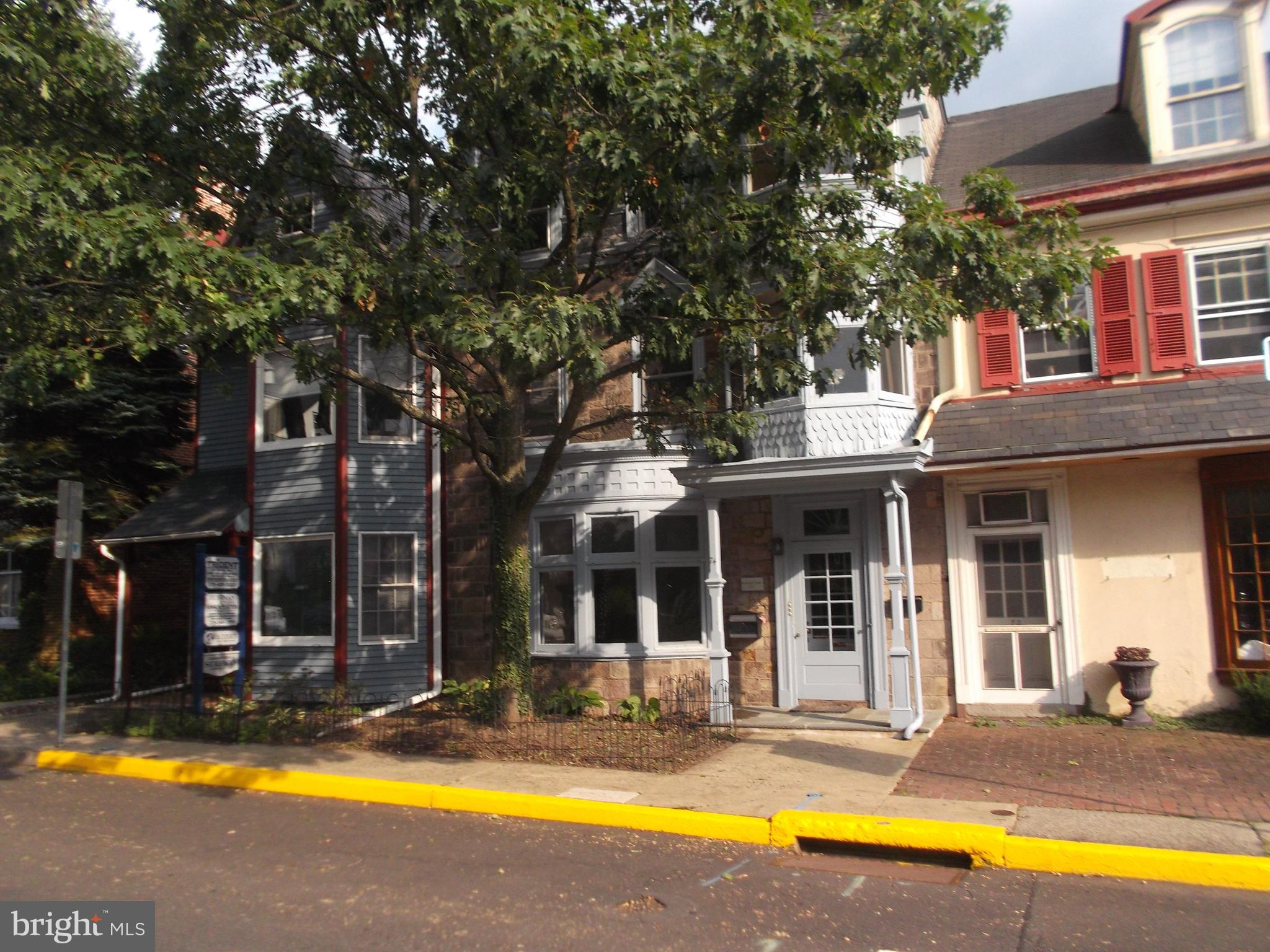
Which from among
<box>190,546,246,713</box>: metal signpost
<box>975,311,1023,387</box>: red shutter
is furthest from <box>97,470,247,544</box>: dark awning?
<box>975,311,1023,387</box>: red shutter

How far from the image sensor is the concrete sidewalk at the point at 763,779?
698 cm

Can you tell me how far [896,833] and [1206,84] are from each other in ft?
34.1

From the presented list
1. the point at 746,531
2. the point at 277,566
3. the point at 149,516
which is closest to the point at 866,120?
the point at 746,531

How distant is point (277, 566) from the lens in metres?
15.1

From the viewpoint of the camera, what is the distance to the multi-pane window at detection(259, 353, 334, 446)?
15.2 meters

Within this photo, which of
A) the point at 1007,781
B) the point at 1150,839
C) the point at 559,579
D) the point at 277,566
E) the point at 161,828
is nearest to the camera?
the point at 1150,839

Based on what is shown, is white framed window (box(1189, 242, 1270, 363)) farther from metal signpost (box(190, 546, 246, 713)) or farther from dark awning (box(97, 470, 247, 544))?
dark awning (box(97, 470, 247, 544))

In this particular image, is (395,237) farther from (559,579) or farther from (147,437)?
(147,437)

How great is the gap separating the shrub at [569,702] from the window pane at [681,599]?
1373 millimetres

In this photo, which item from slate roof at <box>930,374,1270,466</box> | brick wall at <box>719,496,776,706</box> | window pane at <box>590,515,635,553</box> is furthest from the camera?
window pane at <box>590,515,635,553</box>

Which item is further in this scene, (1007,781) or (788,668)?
(788,668)

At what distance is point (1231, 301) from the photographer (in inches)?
442

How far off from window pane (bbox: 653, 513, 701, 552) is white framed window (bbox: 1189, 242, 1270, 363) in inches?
253

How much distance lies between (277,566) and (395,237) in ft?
19.2
